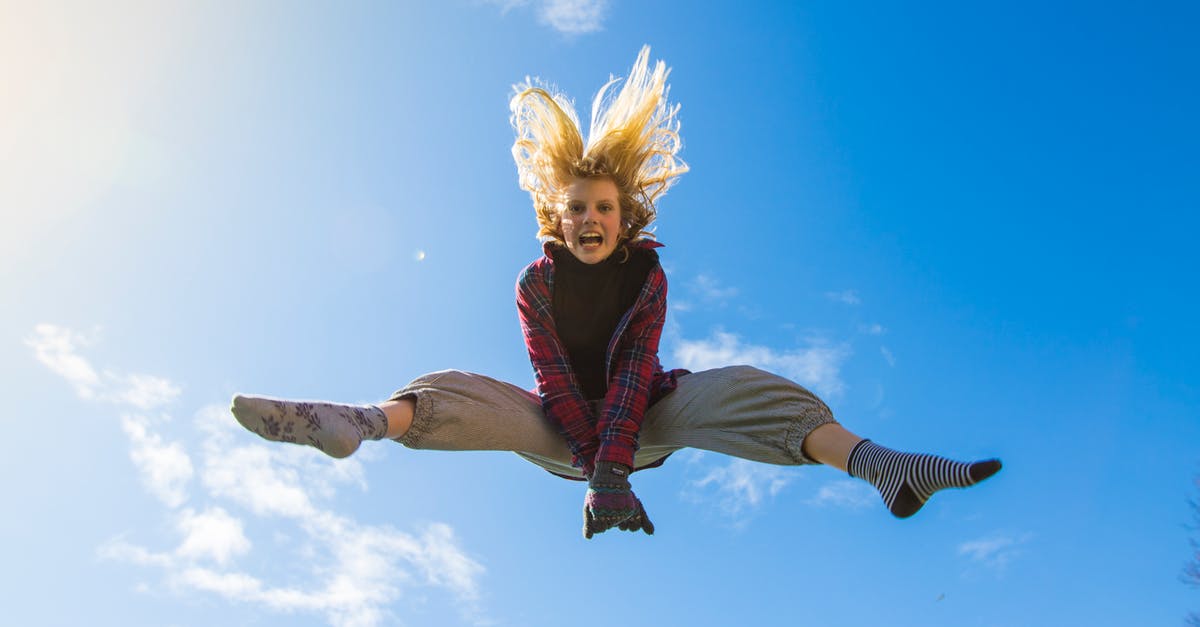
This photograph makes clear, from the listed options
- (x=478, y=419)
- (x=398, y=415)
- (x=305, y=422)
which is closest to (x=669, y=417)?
(x=478, y=419)

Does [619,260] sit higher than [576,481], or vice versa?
[619,260]

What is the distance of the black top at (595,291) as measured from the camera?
546 cm

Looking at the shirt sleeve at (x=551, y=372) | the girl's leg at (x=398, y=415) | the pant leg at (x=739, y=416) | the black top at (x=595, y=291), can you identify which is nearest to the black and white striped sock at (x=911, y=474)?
the pant leg at (x=739, y=416)

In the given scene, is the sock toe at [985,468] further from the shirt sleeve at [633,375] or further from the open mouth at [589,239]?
the open mouth at [589,239]

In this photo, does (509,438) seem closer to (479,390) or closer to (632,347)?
(479,390)

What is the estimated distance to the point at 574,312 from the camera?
550 centimetres

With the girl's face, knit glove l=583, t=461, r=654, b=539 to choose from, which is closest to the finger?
A: knit glove l=583, t=461, r=654, b=539

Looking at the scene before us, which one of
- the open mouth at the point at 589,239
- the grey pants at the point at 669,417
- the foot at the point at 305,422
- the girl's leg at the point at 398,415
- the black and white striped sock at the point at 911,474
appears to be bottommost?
the black and white striped sock at the point at 911,474

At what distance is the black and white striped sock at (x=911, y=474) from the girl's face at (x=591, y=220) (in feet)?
5.99

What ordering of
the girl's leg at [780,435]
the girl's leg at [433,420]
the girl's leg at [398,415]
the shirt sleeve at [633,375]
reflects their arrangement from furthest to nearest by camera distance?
the shirt sleeve at [633,375]
the girl's leg at [398,415]
the girl's leg at [433,420]
the girl's leg at [780,435]

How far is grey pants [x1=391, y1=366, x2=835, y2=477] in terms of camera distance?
15.7ft

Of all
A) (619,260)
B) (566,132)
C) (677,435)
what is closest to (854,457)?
(677,435)

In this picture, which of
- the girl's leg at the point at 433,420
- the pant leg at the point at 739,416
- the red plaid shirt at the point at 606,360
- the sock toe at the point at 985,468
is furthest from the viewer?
the red plaid shirt at the point at 606,360

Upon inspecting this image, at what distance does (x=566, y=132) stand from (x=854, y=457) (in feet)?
7.93
